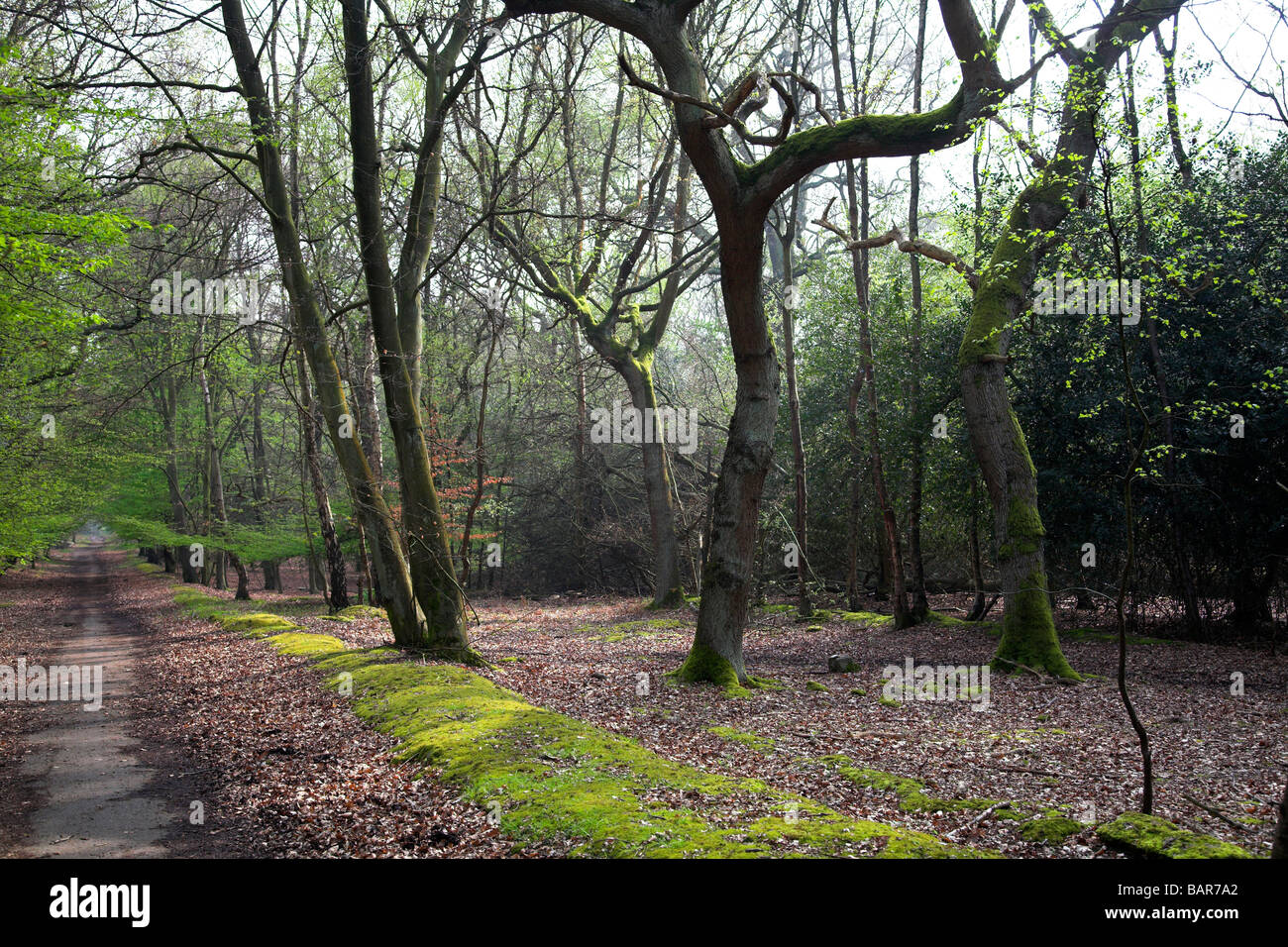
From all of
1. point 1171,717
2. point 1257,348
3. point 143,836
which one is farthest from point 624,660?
point 1257,348

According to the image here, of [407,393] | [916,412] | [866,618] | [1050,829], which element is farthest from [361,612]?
[1050,829]

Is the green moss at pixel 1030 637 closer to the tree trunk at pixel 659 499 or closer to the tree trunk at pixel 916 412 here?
the tree trunk at pixel 916 412

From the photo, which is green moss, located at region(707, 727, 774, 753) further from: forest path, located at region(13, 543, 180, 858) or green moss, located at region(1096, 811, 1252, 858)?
forest path, located at region(13, 543, 180, 858)

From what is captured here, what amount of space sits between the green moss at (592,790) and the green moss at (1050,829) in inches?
20.2

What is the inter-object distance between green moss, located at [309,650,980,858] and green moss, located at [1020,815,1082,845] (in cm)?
51

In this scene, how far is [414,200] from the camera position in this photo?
37.3 ft

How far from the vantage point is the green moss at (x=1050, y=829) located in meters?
4.82

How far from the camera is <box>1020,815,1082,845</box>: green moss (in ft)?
15.8

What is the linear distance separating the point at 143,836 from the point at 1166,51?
15.4 m

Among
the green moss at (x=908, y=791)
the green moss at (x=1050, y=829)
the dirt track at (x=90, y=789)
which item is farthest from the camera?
the green moss at (x=908, y=791)

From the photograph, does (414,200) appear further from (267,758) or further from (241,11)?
(267,758)

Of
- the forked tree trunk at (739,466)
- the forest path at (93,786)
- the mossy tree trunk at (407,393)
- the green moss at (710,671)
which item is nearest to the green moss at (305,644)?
the forest path at (93,786)

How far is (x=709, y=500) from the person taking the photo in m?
20.6

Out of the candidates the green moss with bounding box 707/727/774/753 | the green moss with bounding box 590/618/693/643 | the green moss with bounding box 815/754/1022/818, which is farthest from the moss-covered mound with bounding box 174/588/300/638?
the green moss with bounding box 815/754/1022/818
